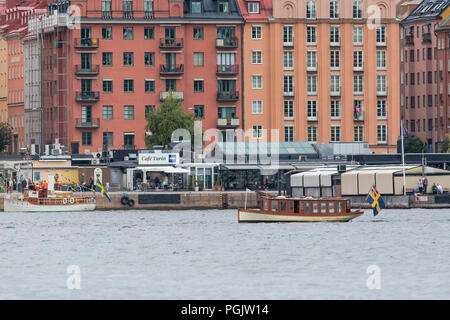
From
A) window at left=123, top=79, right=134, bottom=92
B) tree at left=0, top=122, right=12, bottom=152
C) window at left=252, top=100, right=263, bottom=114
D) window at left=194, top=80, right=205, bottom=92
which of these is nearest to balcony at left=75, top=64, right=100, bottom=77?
window at left=123, top=79, right=134, bottom=92

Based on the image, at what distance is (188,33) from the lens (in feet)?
564

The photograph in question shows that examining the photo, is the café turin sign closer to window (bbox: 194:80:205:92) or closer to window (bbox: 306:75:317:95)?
window (bbox: 194:80:205:92)

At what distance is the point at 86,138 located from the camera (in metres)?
171

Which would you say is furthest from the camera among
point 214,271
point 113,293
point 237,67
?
point 237,67

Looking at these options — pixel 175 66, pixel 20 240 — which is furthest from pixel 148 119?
pixel 20 240

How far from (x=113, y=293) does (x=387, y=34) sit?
109461 mm

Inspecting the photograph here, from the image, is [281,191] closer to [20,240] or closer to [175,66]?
[175,66]

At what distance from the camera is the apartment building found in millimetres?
169250

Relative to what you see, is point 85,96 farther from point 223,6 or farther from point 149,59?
point 223,6

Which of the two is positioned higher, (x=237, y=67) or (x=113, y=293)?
(x=237, y=67)

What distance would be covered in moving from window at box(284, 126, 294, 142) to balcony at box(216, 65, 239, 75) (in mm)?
8161

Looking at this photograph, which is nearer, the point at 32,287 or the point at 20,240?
the point at 32,287

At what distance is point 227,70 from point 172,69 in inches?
240

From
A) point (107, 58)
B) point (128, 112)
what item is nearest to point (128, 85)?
point (128, 112)
